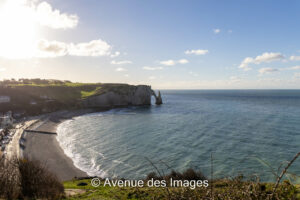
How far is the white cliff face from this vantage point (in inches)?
3357

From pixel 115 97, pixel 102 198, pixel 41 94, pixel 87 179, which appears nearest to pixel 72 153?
pixel 87 179

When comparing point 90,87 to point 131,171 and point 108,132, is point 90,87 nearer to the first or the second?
point 108,132

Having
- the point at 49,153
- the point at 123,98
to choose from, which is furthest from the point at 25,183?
the point at 123,98

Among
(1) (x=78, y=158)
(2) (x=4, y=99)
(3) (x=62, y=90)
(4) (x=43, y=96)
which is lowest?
(1) (x=78, y=158)

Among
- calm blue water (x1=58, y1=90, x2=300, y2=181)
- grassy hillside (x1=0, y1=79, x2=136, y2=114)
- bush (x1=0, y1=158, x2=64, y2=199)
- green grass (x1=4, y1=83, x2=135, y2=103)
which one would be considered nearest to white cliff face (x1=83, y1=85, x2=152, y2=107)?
green grass (x1=4, y1=83, x2=135, y2=103)

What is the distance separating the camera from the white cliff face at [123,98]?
85.3 m

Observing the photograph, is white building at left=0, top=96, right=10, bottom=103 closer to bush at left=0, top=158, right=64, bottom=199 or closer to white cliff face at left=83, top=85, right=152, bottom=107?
white cliff face at left=83, top=85, right=152, bottom=107

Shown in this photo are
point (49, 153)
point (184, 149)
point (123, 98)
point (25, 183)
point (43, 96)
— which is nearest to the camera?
point (25, 183)

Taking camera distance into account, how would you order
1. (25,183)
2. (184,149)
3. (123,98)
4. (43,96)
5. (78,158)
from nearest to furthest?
(25,183) → (78,158) → (184,149) → (43,96) → (123,98)

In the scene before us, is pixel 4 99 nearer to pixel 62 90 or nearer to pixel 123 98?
pixel 62 90

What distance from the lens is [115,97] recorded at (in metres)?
93.3

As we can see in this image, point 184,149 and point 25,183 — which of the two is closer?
point 25,183

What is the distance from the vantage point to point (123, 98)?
95938 millimetres

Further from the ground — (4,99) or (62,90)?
(62,90)
